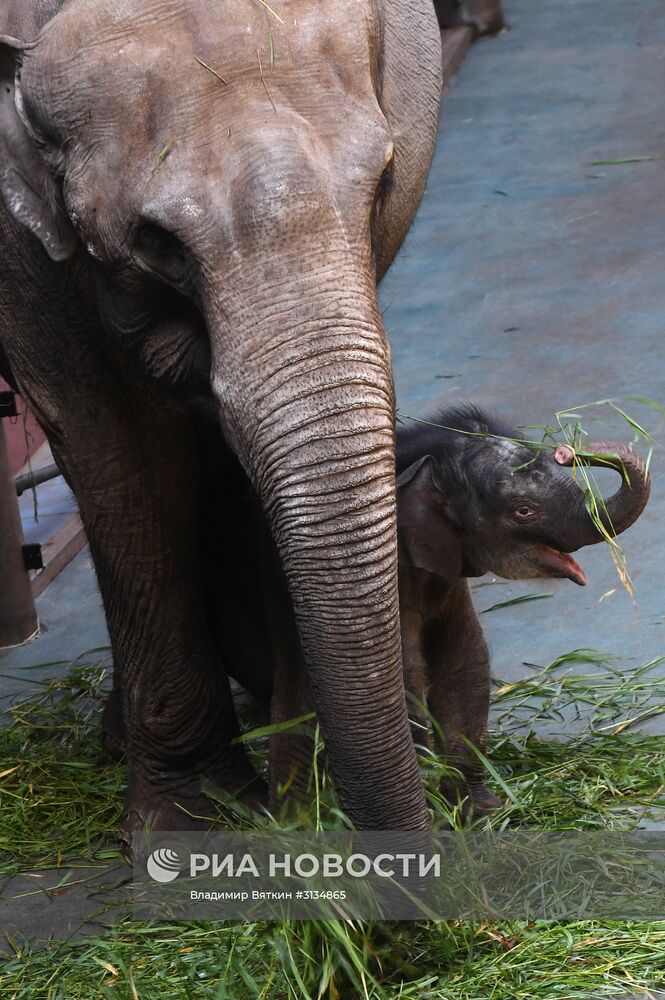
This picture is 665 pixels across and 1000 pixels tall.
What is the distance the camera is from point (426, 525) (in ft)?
13.5

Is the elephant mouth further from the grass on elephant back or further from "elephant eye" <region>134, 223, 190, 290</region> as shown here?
"elephant eye" <region>134, 223, 190, 290</region>

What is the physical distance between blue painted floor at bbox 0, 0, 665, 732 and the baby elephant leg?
594 mm

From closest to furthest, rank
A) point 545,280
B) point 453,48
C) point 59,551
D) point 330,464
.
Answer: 1. point 330,464
2. point 59,551
3. point 545,280
4. point 453,48

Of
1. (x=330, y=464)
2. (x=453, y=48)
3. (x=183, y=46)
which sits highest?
(x=183, y=46)

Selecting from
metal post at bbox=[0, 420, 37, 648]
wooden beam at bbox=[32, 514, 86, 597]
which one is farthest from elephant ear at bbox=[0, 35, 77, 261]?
wooden beam at bbox=[32, 514, 86, 597]

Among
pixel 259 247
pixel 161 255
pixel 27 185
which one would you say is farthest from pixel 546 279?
pixel 259 247

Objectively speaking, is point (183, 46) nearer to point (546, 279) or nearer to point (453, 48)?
point (546, 279)

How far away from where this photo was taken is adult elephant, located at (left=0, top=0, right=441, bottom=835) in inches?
122

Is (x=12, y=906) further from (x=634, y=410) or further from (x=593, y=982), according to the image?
(x=634, y=410)

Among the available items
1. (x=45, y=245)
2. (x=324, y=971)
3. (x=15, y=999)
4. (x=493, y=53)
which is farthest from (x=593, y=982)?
(x=493, y=53)

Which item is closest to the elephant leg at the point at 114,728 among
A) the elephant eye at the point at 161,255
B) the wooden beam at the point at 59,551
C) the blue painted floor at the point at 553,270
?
the blue painted floor at the point at 553,270

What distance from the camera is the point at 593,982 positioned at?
3395 millimetres

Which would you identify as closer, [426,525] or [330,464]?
[330,464]

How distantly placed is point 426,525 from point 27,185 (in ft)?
4.00
